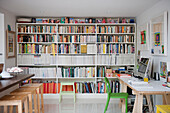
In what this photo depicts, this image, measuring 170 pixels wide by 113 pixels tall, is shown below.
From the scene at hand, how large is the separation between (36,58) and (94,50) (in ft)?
5.74

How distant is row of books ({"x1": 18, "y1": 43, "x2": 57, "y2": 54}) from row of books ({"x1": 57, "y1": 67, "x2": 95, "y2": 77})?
0.63 metres

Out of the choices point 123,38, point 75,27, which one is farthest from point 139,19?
point 75,27

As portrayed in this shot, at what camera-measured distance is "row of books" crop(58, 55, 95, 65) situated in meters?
5.32

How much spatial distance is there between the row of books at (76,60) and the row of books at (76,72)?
0.50ft

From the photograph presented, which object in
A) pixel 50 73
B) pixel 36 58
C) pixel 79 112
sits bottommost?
pixel 79 112

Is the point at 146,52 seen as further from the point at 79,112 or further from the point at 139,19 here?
the point at 79,112

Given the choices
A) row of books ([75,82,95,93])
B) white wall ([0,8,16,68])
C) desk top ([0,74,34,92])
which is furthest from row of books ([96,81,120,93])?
desk top ([0,74,34,92])

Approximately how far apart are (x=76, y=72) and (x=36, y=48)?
1.40m

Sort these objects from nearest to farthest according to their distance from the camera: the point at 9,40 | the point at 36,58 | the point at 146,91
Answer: the point at 146,91, the point at 9,40, the point at 36,58

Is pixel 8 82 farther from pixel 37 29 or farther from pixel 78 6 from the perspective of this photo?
pixel 37 29

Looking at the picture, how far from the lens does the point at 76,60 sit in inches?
210

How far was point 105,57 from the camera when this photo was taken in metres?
5.34

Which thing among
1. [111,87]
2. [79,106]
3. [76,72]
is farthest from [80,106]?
[111,87]

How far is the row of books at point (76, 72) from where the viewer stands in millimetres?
5316
